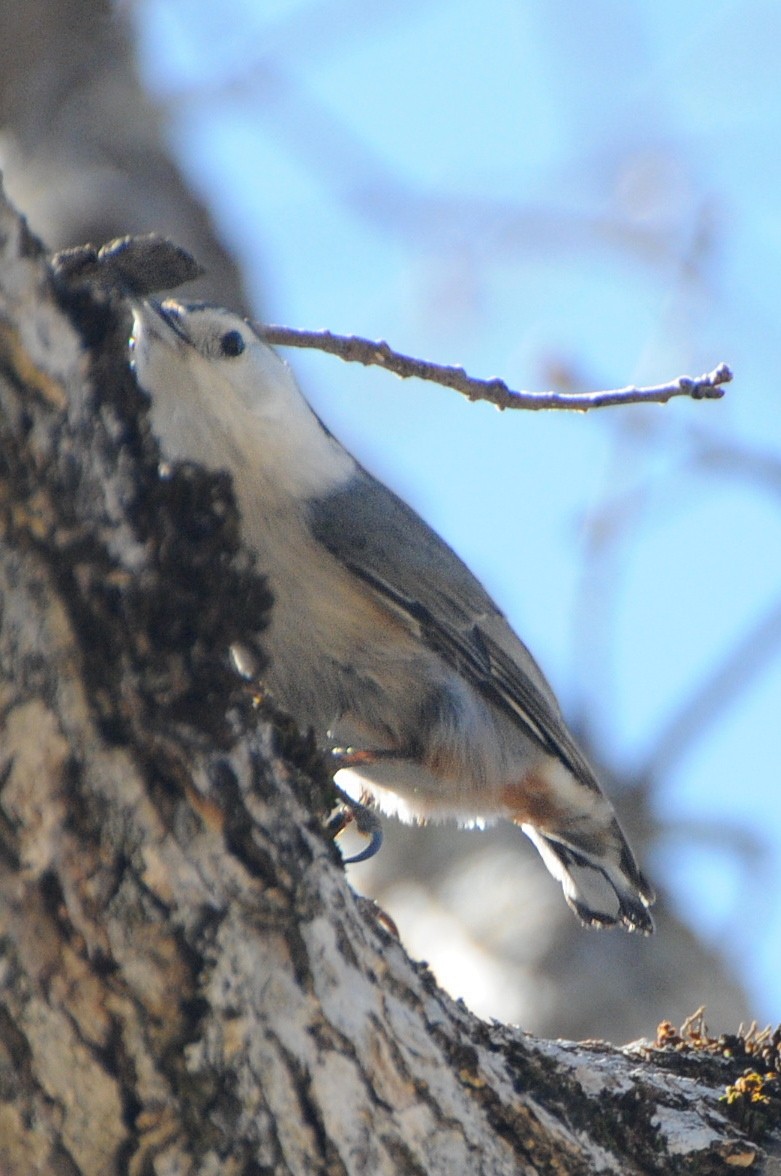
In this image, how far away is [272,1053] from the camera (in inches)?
47.9

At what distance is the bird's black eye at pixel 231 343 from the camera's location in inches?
88.6

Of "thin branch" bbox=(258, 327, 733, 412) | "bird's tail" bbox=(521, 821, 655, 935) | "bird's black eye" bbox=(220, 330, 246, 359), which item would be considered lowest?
"bird's tail" bbox=(521, 821, 655, 935)

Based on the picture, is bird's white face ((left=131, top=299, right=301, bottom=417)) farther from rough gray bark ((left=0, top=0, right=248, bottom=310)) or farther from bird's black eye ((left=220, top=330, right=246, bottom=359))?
rough gray bark ((left=0, top=0, right=248, bottom=310))

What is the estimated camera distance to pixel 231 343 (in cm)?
226

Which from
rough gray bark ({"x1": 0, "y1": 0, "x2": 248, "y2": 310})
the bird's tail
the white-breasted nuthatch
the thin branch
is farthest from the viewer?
rough gray bark ({"x1": 0, "y1": 0, "x2": 248, "y2": 310})

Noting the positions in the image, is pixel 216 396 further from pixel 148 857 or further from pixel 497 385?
pixel 148 857

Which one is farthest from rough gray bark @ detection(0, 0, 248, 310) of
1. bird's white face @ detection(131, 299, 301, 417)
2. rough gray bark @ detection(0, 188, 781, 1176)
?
rough gray bark @ detection(0, 188, 781, 1176)

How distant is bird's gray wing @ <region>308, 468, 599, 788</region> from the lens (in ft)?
7.22

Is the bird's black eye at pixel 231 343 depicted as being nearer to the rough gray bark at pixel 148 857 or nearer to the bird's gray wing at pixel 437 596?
the bird's gray wing at pixel 437 596

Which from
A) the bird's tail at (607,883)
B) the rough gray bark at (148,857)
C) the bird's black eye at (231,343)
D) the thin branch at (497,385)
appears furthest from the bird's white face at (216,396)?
the rough gray bark at (148,857)

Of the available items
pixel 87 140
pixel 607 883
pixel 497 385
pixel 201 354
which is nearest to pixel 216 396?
pixel 201 354

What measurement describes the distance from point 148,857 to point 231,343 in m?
1.27

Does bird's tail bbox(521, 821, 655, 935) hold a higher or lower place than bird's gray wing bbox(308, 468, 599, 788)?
lower

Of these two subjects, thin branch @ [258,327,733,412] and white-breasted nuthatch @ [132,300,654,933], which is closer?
thin branch @ [258,327,733,412]
